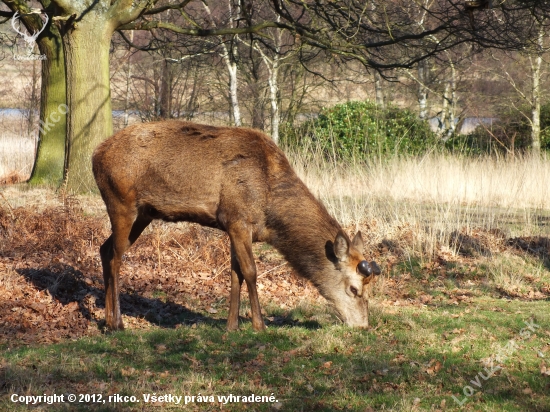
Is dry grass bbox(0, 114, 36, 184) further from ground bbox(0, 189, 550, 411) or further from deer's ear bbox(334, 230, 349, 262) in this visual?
deer's ear bbox(334, 230, 349, 262)

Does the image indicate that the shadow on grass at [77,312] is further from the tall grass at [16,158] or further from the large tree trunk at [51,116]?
the tall grass at [16,158]

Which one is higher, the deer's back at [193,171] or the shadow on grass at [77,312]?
the deer's back at [193,171]

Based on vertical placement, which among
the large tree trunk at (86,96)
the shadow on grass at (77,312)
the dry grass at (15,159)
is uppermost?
the large tree trunk at (86,96)

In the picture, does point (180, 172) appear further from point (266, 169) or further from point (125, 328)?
point (125, 328)

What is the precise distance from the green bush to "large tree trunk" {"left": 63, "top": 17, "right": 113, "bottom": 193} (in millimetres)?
7767

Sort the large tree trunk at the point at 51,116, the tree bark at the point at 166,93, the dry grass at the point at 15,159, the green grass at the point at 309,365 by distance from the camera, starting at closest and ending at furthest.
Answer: the green grass at the point at 309,365 < the large tree trunk at the point at 51,116 < the dry grass at the point at 15,159 < the tree bark at the point at 166,93

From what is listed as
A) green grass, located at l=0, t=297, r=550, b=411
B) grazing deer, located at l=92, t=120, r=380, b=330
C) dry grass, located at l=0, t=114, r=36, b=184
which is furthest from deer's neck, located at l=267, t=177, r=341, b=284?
dry grass, located at l=0, t=114, r=36, b=184

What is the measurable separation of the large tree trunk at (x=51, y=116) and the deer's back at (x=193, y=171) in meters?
8.06

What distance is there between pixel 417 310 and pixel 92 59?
8.45m

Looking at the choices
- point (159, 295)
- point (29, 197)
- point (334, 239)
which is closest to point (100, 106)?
point (29, 197)

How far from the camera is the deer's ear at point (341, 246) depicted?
8.01 m

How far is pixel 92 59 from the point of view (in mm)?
14281

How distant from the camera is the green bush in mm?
21312

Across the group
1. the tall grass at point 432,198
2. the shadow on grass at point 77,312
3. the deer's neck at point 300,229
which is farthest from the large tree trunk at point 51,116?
the deer's neck at point 300,229
